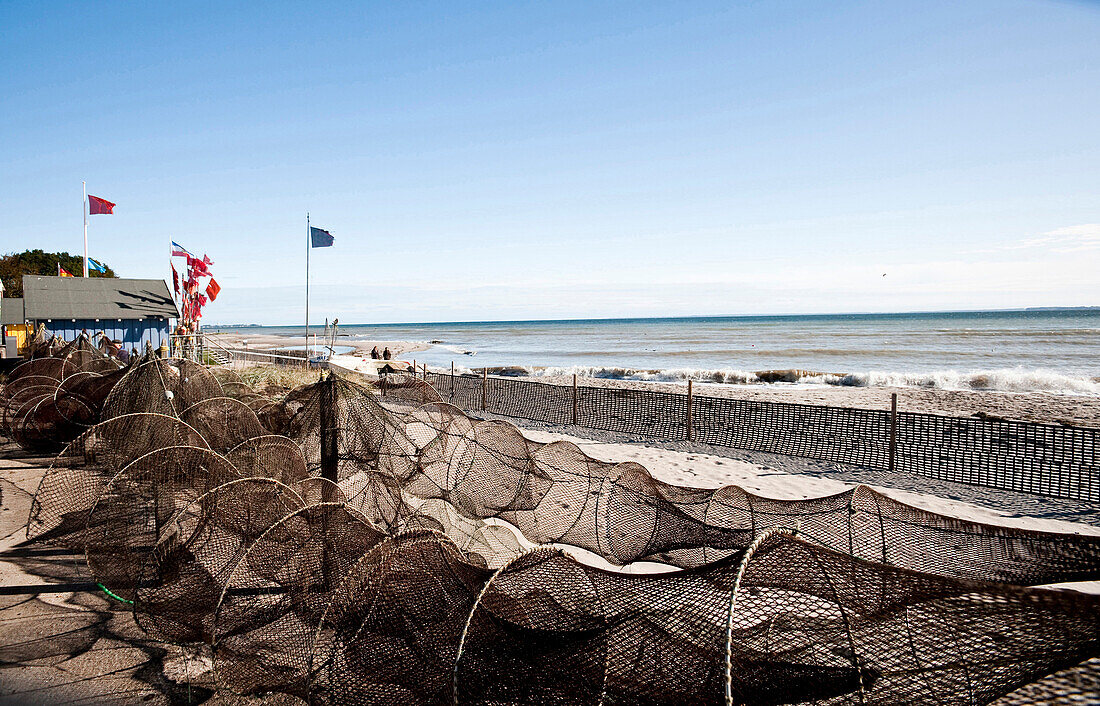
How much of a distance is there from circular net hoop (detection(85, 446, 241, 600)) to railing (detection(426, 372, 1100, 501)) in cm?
1154

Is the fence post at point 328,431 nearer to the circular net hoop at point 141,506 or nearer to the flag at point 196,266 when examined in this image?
the circular net hoop at point 141,506

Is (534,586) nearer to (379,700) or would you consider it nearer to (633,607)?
(633,607)

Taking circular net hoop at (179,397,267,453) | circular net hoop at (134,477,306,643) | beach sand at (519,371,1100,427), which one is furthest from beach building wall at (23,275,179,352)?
circular net hoop at (134,477,306,643)

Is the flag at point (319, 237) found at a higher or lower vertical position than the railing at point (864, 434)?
higher

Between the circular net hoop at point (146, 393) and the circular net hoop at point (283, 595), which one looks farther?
the circular net hoop at point (146, 393)

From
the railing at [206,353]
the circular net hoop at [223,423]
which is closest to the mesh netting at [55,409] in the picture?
the circular net hoop at [223,423]

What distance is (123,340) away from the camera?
26.2 metres

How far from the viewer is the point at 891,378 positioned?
30438 mm

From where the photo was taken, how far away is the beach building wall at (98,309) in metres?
24.6

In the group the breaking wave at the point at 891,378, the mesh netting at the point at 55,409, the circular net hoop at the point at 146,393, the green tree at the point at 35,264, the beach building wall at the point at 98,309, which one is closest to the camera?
the circular net hoop at the point at 146,393

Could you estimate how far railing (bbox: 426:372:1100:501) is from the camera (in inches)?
425

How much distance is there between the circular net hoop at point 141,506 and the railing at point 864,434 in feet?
37.9

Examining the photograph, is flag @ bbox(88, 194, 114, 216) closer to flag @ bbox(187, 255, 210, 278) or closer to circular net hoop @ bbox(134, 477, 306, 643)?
flag @ bbox(187, 255, 210, 278)

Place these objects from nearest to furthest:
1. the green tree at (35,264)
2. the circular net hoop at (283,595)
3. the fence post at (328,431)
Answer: the circular net hoop at (283,595)
the fence post at (328,431)
the green tree at (35,264)
